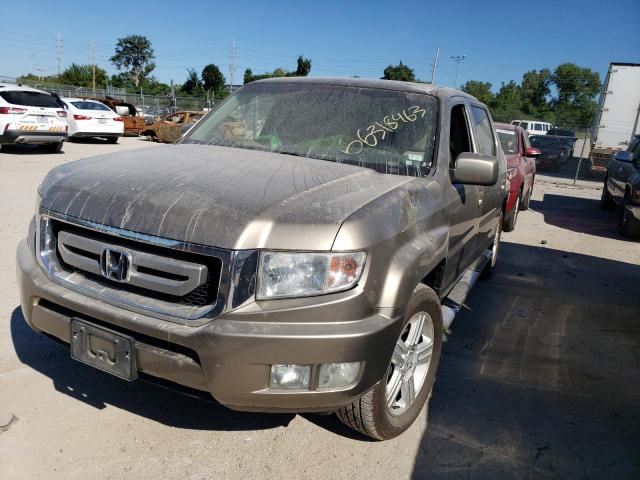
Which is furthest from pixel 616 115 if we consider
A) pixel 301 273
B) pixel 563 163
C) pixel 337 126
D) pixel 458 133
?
pixel 301 273

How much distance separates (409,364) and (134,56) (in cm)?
13851

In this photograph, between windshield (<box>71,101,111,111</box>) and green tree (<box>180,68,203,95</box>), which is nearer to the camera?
windshield (<box>71,101,111,111</box>)

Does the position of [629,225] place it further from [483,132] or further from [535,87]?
[535,87]

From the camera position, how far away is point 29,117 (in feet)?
40.1

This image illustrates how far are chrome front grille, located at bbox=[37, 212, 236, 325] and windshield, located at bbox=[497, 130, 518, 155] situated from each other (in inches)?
326

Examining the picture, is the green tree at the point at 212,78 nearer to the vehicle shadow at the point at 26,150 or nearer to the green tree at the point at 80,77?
the green tree at the point at 80,77

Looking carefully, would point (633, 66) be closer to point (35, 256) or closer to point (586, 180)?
point (586, 180)

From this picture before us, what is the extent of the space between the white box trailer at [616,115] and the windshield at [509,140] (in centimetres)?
964

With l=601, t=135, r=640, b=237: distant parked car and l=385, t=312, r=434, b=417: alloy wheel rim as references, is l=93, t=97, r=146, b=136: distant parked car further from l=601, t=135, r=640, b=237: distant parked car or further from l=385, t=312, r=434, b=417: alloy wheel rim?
l=385, t=312, r=434, b=417: alloy wheel rim

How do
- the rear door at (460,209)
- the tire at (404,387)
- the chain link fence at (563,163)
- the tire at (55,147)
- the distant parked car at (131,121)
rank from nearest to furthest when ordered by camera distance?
1. the tire at (404,387)
2. the rear door at (460,209)
3. the tire at (55,147)
4. the chain link fence at (563,163)
5. the distant parked car at (131,121)

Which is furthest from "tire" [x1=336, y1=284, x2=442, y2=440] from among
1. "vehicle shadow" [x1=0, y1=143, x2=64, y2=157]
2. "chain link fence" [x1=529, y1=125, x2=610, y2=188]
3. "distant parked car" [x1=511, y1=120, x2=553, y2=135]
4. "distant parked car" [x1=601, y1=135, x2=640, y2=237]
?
"distant parked car" [x1=511, y1=120, x2=553, y2=135]

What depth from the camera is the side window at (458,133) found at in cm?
363

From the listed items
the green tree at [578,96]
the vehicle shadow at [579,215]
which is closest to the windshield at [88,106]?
the vehicle shadow at [579,215]

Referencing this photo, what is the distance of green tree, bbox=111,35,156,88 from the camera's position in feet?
407
